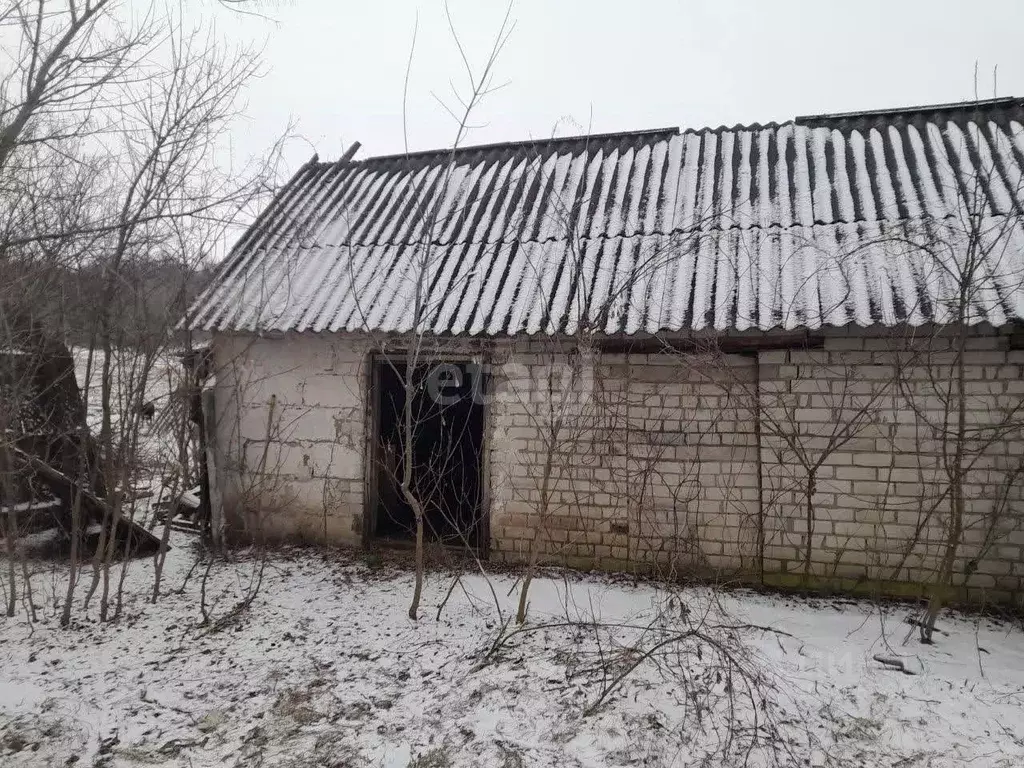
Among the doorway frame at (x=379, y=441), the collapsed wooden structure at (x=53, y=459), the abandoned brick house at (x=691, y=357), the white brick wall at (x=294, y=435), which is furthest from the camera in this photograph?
the white brick wall at (x=294, y=435)

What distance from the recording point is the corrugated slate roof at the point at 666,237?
14.9ft

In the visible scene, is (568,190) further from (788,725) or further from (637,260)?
(788,725)

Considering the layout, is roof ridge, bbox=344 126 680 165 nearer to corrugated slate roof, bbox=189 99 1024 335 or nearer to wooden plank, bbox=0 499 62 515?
corrugated slate roof, bbox=189 99 1024 335

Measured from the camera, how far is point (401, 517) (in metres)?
6.91

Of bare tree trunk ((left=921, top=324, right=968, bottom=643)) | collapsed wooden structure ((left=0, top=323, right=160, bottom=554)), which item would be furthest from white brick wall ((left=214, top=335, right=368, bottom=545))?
bare tree trunk ((left=921, top=324, right=968, bottom=643))

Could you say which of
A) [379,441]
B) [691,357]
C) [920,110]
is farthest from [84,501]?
[920,110]

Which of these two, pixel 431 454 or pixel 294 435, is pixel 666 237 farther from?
pixel 294 435

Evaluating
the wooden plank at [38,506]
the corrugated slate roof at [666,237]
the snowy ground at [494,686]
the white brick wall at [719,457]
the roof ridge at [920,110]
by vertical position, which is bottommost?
the snowy ground at [494,686]

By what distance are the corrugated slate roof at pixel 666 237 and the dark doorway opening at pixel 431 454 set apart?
803 mm

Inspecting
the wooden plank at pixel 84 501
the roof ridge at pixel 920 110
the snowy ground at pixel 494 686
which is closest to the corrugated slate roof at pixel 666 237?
the roof ridge at pixel 920 110

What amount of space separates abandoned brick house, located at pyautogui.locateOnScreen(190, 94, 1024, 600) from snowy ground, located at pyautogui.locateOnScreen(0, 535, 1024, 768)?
71 cm

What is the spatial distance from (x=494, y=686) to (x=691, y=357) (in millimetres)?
2969

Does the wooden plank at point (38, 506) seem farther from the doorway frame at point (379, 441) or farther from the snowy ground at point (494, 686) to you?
the doorway frame at point (379, 441)

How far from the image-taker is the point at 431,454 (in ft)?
22.4
